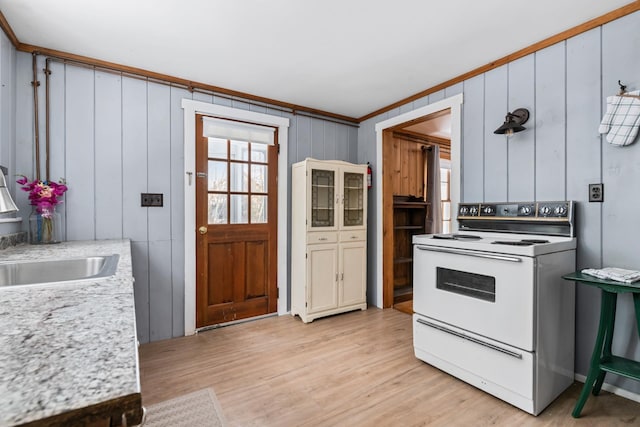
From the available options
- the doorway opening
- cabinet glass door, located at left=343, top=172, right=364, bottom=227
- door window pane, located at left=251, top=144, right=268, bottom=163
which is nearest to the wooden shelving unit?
the doorway opening

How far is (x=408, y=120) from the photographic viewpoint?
3223mm

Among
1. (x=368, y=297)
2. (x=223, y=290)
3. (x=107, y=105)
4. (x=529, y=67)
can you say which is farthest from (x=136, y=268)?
(x=529, y=67)

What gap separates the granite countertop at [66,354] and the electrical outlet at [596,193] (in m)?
2.54

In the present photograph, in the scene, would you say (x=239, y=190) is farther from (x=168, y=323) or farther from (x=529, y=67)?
(x=529, y=67)

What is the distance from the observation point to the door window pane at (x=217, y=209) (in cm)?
297

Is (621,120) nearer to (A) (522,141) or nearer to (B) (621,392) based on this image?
(A) (522,141)

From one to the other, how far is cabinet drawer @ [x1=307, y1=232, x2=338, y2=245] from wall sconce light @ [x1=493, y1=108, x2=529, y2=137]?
177cm

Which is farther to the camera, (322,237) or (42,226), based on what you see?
(322,237)

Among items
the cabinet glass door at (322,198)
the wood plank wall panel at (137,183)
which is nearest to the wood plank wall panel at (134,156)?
the wood plank wall panel at (137,183)

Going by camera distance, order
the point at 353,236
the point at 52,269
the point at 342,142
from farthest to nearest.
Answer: the point at 342,142, the point at 353,236, the point at 52,269

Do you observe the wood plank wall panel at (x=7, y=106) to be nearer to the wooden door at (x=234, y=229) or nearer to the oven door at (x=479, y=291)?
the wooden door at (x=234, y=229)

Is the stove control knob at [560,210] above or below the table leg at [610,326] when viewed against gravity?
above

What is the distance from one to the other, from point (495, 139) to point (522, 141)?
0.67 feet

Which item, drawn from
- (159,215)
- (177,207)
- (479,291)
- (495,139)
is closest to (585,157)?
(495,139)
